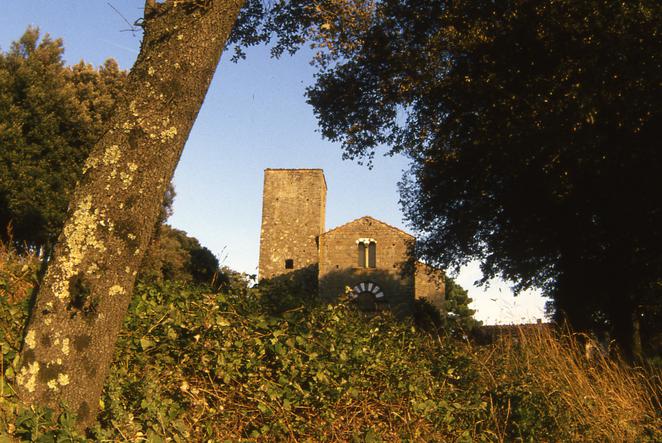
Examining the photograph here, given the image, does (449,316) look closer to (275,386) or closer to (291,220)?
(275,386)

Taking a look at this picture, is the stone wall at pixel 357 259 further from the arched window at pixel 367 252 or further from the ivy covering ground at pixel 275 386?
the ivy covering ground at pixel 275 386

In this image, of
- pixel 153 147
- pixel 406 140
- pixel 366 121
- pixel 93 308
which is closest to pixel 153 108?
pixel 153 147

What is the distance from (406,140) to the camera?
13.1 m

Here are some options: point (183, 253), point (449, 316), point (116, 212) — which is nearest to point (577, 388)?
point (116, 212)

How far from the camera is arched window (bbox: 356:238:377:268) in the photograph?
121 ft

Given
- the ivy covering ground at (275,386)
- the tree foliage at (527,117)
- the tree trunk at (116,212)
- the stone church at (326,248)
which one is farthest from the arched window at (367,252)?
the tree trunk at (116,212)

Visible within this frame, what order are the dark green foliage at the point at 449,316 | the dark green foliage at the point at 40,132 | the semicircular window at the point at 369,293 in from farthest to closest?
1. the semicircular window at the point at 369,293
2. the dark green foliage at the point at 40,132
3. the dark green foliage at the point at 449,316

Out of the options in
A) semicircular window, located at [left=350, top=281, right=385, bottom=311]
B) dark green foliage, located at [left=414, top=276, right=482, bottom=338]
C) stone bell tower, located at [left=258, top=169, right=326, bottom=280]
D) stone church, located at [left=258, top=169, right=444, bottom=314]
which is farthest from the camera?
stone bell tower, located at [left=258, top=169, right=326, bottom=280]

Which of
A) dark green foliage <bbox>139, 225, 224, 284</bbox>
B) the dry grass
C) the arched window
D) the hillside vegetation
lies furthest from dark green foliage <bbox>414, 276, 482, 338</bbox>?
dark green foliage <bbox>139, 225, 224, 284</bbox>

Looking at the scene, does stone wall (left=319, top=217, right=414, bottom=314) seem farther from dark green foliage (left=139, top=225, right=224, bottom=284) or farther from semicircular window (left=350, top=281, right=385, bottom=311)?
dark green foliage (left=139, top=225, right=224, bottom=284)

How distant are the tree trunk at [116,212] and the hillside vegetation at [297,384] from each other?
0.35 meters

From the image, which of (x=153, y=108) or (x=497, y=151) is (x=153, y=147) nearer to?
(x=153, y=108)

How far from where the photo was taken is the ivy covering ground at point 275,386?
4.42m

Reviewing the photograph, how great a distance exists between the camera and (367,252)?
37.1 metres
